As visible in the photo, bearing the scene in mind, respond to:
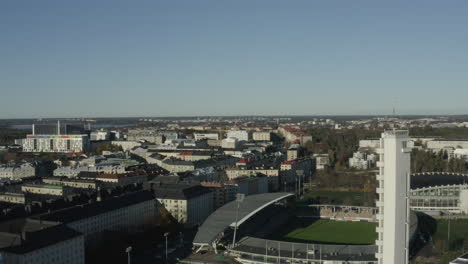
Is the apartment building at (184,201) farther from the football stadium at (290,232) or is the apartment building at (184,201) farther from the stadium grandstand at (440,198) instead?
the stadium grandstand at (440,198)

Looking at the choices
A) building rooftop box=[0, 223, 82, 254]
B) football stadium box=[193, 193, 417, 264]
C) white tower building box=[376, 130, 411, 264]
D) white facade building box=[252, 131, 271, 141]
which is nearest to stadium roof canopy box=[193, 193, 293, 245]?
football stadium box=[193, 193, 417, 264]

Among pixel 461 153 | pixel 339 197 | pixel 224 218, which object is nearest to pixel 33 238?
pixel 224 218

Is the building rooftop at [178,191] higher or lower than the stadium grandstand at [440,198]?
higher

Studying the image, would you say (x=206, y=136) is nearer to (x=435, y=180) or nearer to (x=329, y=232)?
(x=435, y=180)

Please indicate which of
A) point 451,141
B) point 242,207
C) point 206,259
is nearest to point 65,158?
point 242,207

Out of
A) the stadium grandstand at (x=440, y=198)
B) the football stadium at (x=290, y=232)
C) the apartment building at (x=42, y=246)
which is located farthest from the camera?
the stadium grandstand at (x=440, y=198)

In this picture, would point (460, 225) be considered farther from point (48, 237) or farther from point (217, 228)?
point (48, 237)

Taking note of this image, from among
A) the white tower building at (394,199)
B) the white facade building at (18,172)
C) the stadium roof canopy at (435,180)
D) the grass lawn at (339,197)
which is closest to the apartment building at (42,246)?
the white tower building at (394,199)

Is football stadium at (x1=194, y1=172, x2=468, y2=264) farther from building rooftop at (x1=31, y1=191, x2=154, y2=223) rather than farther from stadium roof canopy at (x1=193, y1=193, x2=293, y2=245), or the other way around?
building rooftop at (x1=31, y1=191, x2=154, y2=223)
